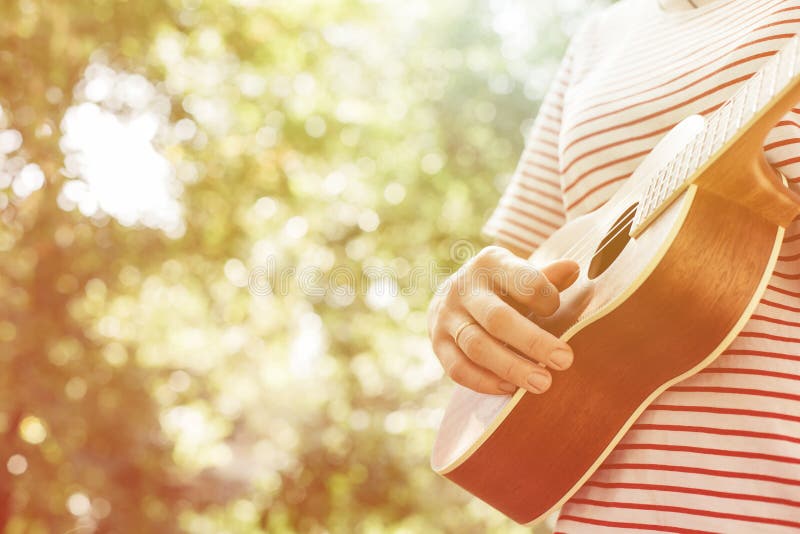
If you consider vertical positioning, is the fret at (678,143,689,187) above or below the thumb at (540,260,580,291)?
above

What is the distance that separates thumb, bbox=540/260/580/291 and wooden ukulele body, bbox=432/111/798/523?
0.01 metres

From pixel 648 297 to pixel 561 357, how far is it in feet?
0.40

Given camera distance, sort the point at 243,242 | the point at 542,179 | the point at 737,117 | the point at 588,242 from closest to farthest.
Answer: the point at 737,117 → the point at 588,242 → the point at 542,179 → the point at 243,242

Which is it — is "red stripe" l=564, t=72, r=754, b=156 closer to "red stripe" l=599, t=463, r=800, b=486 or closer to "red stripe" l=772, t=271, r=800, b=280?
"red stripe" l=772, t=271, r=800, b=280

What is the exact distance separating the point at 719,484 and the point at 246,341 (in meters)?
2.77

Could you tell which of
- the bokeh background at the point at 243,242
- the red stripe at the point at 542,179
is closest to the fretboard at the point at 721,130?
the red stripe at the point at 542,179

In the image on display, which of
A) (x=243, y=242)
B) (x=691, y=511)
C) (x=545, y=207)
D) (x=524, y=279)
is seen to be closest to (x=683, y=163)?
(x=524, y=279)

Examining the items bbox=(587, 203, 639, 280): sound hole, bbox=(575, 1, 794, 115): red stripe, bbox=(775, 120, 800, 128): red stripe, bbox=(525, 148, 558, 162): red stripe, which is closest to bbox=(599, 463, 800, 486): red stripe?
bbox=(587, 203, 639, 280): sound hole

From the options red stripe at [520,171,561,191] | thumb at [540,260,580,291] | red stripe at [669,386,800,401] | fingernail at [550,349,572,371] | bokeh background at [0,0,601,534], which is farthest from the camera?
bokeh background at [0,0,601,534]

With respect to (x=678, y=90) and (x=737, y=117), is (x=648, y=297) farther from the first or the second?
(x=678, y=90)

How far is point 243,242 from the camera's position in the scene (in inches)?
126

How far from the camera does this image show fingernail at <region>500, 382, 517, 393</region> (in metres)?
0.85

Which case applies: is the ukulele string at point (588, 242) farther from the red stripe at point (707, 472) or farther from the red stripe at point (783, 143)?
the red stripe at point (707, 472)

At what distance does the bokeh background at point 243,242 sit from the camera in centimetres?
263
